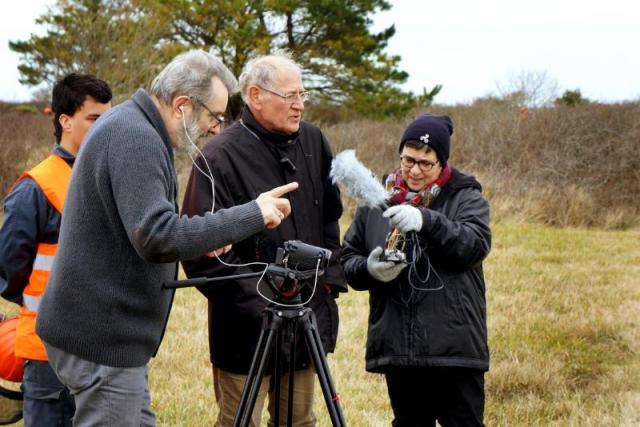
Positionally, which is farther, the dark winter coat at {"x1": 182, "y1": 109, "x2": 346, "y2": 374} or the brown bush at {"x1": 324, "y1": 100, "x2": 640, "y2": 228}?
the brown bush at {"x1": 324, "y1": 100, "x2": 640, "y2": 228}

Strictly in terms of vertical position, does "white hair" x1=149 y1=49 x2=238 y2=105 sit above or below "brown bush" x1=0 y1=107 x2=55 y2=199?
above

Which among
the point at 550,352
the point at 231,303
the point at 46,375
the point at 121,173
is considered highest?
the point at 121,173

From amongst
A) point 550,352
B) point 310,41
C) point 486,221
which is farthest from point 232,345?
point 310,41

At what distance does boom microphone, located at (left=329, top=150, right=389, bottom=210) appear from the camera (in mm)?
3174

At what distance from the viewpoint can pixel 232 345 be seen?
3299 mm

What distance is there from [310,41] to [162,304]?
2359 centimetres

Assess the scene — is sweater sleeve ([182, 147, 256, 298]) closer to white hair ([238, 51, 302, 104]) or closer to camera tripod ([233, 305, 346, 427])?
white hair ([238, 51, 302, 104])

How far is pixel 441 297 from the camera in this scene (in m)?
3.31

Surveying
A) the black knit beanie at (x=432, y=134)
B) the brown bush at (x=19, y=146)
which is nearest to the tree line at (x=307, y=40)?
the brown bush at (x=19, y=146)

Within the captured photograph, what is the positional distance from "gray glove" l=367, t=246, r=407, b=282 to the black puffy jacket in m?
0.08

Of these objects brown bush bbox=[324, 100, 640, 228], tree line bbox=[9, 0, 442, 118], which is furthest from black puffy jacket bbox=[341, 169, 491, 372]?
tree line bbox=[9, 0, 442, 118]

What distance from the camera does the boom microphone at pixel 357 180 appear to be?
10.4 feet

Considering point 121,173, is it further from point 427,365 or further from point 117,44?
point 117,44

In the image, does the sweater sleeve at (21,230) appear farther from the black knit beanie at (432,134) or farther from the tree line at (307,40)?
the tree line at (307,40)
